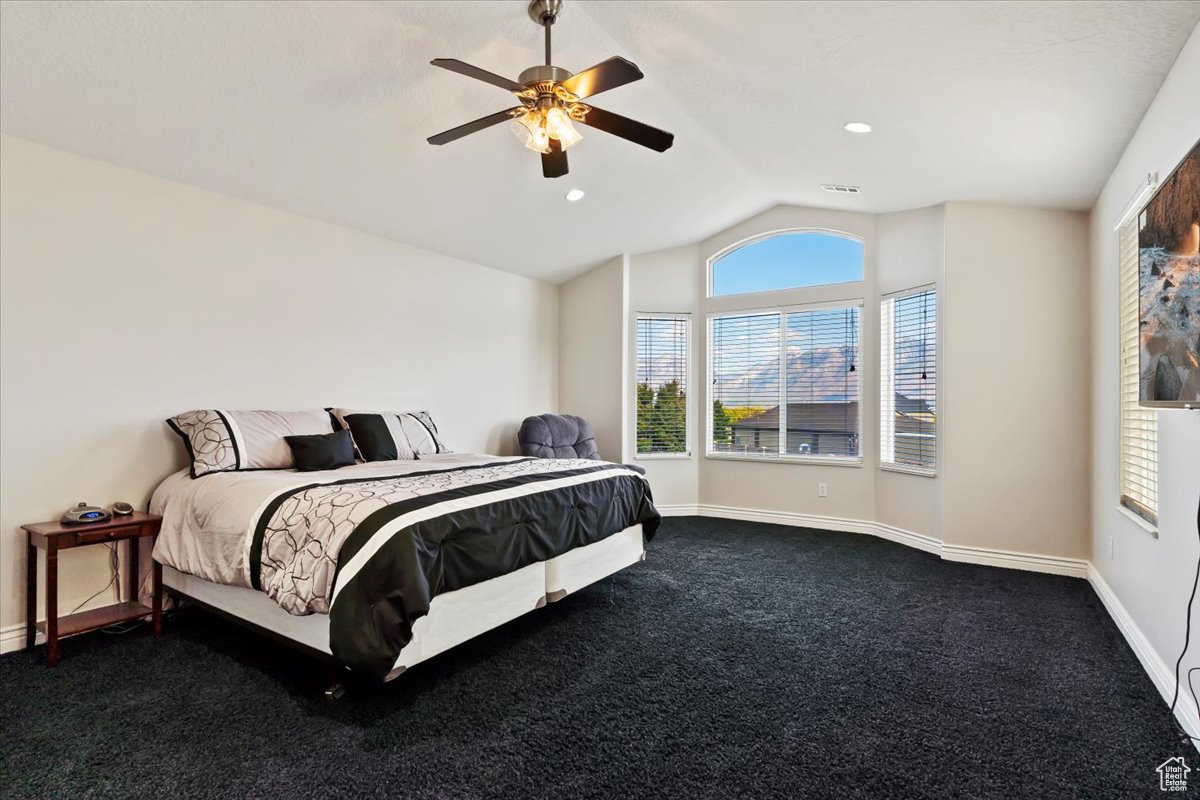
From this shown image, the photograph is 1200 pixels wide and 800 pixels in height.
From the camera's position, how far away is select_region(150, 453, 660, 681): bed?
2201 mm

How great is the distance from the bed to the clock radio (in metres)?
0.25

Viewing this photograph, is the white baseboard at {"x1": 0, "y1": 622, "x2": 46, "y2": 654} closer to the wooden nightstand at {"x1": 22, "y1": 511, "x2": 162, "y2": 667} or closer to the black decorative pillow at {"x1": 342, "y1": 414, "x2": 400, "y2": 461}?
the wooden nightstand at {"x1": 22, "y1": 511, "x2": 162, "y2": 667}

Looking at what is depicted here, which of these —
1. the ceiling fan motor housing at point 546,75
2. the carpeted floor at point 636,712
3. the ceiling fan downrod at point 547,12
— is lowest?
the carpeted floor at point 636,712

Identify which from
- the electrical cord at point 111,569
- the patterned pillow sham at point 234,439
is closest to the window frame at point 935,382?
the patterned pillow sham at point 234,439

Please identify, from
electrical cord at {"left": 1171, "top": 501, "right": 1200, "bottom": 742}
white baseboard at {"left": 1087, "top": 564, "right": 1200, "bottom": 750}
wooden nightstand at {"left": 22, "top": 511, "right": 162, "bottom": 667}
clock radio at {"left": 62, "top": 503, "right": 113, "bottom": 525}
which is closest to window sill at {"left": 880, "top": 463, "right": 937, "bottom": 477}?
white baseboard at {"left": 1087, "top": 564, "right": 1200, "bottom": 750}

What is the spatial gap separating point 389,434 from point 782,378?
3.58 meters

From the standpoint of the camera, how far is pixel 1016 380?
4.24 meters

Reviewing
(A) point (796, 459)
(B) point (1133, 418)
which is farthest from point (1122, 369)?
(A) point (796, 459)

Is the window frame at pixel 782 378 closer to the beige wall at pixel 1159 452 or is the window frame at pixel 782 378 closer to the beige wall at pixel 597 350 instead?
the beige wall at pixel 597 350

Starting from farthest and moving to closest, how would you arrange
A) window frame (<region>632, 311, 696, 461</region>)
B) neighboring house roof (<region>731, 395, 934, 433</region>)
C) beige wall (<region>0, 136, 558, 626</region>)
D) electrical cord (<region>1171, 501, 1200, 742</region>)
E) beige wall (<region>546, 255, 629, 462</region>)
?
window frame (<region>632, 311, 696, 461</region>), beige wall (<region>546, 255, 629, 462</region>), neighboring house roof (<region>731, 395, 934, 433</region>), beige wall (<region>0, 136, 558, 626</region>), electrical cord (<region>1171, 501, 1200, 742</region>)

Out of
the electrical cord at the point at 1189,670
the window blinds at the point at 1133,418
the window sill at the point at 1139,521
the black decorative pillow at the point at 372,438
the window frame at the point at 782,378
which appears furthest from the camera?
the window frame at the point at 782,378

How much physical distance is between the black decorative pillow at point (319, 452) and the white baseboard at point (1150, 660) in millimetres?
3912

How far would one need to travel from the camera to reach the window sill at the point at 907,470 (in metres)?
4.72

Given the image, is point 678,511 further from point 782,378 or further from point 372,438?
point 372,438
